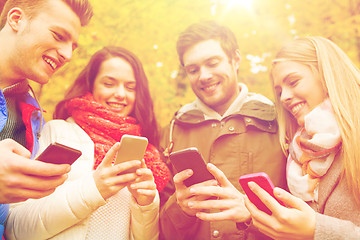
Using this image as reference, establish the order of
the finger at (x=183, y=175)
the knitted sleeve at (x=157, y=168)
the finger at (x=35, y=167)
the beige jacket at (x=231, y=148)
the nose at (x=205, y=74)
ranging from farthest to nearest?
the nose at (x=205, y=74)
the knitted sleeve at (x=157, y=168)
the beige jacket at (x=231, y=148)
the finger at (x=183, y=175)
the finger at (x=35, y=167)

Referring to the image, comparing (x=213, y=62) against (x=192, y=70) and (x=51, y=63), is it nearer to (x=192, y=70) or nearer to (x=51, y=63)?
(x=192, y=70)

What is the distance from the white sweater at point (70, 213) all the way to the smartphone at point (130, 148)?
0.28 meters

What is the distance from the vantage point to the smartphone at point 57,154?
5.03ft

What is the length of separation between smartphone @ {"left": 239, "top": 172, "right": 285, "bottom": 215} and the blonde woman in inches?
1.1

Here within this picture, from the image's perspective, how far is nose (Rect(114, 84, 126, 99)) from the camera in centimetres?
267

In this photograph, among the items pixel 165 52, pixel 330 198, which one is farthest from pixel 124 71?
pixel 165 52

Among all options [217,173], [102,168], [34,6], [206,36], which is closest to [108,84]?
[34,6]

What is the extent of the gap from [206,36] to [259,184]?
1966 mm

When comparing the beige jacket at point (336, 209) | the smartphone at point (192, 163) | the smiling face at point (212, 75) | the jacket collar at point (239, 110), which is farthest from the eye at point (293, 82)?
the smartphone at point (192, 163)

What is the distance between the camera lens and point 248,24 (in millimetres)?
6020

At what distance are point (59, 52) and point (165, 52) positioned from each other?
10.1ft

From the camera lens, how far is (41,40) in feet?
6.81

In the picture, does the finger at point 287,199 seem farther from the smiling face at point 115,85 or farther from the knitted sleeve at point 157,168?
the smiling face at point 115,85

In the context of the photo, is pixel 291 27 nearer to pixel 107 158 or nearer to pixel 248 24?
pixel 248 24
